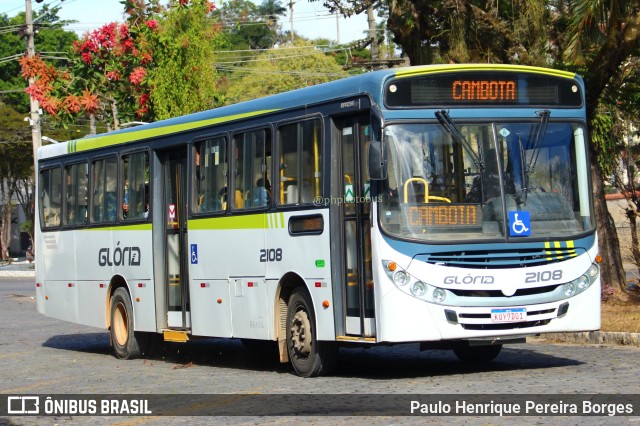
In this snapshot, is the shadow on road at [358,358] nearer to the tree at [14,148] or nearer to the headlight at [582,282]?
the headlight at [582,282]

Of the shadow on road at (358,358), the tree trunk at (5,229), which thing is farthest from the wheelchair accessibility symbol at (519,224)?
the tree trunk at (5,229)

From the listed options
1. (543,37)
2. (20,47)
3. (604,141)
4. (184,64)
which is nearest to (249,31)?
(20,47)

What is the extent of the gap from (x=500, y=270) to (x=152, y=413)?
12.9 feet

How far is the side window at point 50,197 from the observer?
21234 millimetres

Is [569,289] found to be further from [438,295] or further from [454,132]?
[454,132]

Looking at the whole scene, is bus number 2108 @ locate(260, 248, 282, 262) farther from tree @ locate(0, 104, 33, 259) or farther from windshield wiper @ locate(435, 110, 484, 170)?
tree @ locate(0, 104, 33, 259)

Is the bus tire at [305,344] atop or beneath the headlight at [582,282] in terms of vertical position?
beneath

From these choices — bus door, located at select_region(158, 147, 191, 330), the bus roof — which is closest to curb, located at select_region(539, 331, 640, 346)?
the bus roof

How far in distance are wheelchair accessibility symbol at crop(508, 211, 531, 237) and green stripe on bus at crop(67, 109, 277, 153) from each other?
352cm

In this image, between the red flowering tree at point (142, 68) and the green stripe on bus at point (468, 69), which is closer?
the green stripe on bus at point (468, 69)

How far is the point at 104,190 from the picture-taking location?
1956 centimetres

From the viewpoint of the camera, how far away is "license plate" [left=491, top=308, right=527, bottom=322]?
12703 mm

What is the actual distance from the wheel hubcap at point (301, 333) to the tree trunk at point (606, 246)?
900 cm

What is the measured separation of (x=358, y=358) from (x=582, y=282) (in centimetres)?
433
